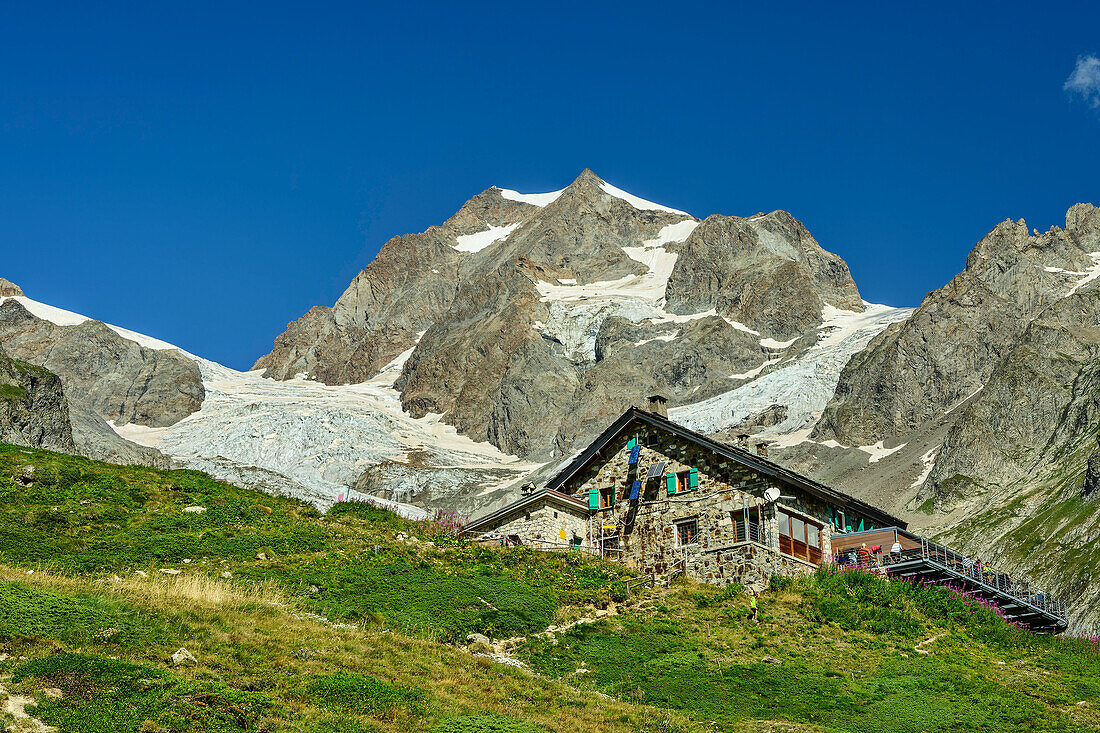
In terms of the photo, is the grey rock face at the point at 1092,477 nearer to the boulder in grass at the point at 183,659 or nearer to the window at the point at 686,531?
the window at the point at 686,531

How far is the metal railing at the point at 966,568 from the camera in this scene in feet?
127

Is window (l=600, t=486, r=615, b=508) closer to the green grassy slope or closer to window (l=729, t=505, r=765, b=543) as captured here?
the green grassy slope

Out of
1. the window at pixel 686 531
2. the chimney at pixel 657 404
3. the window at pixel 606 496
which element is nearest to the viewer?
the window at pixel 686 531

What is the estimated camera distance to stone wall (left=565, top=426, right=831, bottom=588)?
36.8 metres

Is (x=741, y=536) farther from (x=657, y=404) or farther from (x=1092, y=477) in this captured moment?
(x=1092, y=477)

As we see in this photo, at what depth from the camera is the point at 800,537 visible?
127 feet

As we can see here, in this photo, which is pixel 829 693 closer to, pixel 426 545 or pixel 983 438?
pixel 426 545

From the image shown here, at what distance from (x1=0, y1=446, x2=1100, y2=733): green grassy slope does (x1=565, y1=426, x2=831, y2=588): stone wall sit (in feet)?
4.81

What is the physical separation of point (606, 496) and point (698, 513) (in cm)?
492

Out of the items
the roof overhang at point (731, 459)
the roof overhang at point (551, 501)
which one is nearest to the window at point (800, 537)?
the roof overhang at point (731, 459)

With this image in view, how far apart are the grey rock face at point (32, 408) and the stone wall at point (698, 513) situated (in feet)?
159

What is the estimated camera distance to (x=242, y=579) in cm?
2934

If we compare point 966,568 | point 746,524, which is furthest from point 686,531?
point 966,568

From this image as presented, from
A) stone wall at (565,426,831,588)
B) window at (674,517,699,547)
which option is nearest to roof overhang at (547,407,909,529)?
stone wall at (565,426,831,588)
